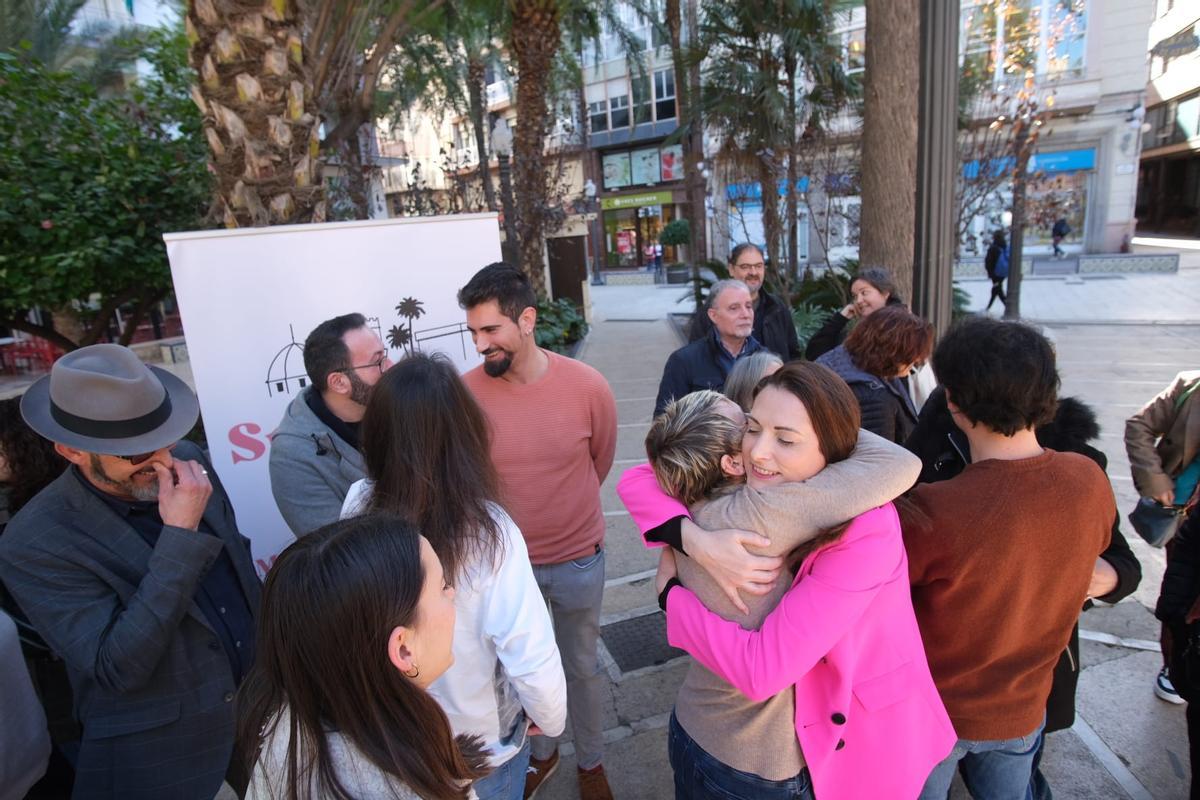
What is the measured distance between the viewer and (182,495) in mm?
1775

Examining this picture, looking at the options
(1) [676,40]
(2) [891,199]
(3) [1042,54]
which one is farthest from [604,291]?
(2) [891,199]

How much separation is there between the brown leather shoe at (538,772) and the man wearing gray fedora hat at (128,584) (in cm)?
116

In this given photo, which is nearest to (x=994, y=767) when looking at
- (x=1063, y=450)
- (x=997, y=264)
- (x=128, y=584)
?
(x=1063, y=450)

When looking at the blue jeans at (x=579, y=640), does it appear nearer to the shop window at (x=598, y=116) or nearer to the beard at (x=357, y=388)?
the beard at (x=357, y=388)

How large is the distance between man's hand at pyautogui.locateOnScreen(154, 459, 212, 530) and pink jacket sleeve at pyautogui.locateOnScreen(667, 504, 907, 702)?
4.69 feet

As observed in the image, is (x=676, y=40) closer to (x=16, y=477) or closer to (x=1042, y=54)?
(x=16, y=477)

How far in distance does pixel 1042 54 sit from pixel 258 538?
26.0 meters

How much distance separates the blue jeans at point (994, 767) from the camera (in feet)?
5.68

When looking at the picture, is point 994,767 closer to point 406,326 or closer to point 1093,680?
point 1093,680

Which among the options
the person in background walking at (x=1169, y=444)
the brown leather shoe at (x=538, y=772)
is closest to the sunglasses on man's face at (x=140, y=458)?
the brown leather shoe at (x=538, y=772)

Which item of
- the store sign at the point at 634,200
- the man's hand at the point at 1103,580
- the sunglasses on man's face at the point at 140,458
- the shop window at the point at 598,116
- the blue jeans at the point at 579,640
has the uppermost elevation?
the shop window at the point at 598,116

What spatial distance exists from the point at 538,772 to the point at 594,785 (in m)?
0.24

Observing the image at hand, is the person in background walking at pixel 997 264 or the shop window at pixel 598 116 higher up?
the shop window at pixel 598 116

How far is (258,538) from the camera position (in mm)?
3264
